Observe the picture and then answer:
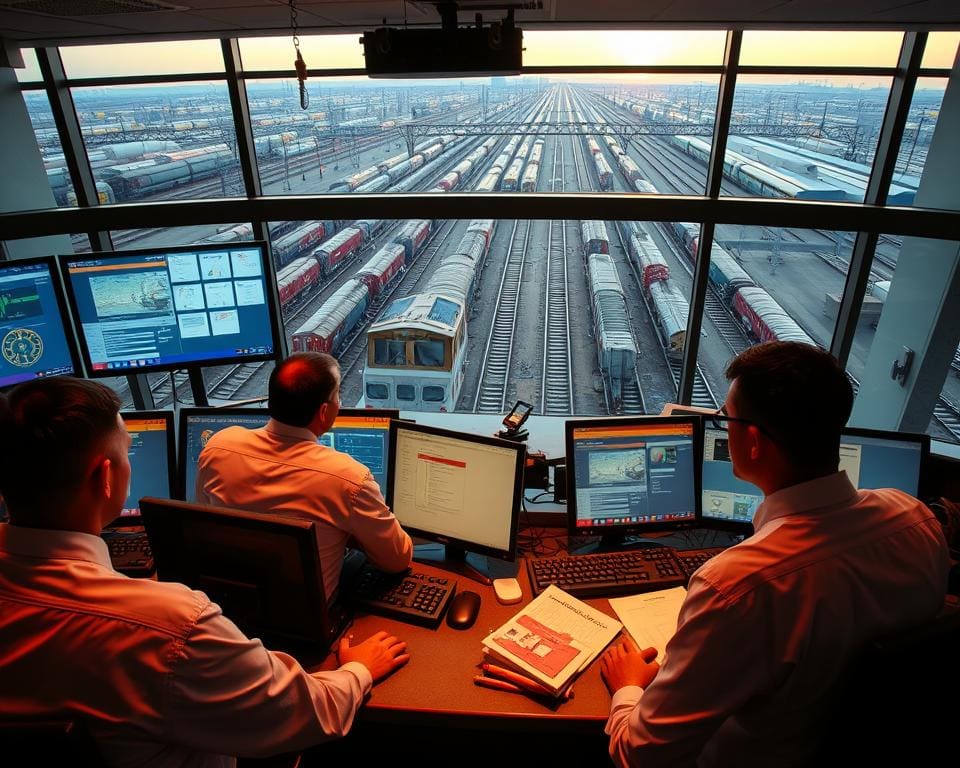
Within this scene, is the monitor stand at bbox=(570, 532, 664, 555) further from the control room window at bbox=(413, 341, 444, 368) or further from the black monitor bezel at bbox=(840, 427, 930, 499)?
the control room window at bbox=(413, 341, 444, 368)

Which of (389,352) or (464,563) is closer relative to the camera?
(464,563)

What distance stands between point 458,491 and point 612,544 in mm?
620

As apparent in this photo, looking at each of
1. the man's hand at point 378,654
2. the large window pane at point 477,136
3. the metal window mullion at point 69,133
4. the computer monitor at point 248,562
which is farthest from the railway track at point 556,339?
the metal window mullion at point 69,133

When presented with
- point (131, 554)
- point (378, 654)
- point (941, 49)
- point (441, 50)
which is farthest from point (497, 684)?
point (941, 49)

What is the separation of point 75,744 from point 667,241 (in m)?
3.97

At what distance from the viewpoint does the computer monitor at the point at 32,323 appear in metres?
2.60

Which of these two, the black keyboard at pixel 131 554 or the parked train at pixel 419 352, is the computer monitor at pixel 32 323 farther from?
the parked train at pixel 419 352

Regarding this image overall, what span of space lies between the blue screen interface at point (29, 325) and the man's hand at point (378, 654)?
228cm

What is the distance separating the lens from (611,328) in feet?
13.2

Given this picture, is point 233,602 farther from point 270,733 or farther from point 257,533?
point 270,733

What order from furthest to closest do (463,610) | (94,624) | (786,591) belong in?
1. (463,610)
2. (786,591)
3. (94,624)

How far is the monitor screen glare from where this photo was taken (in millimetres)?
1913

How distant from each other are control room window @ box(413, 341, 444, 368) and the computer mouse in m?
2.18

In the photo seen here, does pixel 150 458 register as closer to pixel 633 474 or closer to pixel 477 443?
pixel 477 443
